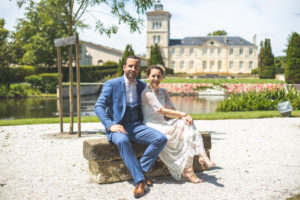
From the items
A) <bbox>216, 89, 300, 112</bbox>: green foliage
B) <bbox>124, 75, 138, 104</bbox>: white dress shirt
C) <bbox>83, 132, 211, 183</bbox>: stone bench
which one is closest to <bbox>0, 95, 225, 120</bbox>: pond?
<bbox>216, 89, 300, 112</bbox>: green foliage

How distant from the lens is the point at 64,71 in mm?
34375

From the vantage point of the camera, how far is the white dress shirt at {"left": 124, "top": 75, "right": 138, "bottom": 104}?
3.85 metres

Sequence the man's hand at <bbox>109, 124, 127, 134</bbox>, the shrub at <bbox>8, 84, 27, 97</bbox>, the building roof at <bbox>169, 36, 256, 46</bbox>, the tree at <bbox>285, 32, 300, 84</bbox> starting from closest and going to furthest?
the man's hand at <bbox>109, 124, 127, 134</bbox>, the shrub at <bbox>8, 84, 27, 97</bbox>, the tree at <bbox>285, 32, 300, 84</bbox>, the building roof at <bbox>169, 36, 256, 46</bbox>

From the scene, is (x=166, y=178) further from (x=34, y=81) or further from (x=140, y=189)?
(x=34, y=81)

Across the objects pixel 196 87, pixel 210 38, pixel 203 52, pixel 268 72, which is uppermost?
pixel 210 38

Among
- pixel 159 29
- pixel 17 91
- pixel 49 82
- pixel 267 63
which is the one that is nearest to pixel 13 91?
pixel 17 91

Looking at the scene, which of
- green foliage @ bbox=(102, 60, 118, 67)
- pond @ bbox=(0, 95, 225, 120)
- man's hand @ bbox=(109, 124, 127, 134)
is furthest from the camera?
green foliage @ bbox=(102, 60, 118, 67)

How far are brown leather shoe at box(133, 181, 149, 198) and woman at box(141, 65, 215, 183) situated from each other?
0.49 metres

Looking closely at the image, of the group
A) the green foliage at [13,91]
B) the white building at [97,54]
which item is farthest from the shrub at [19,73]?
the white building at [97,54]

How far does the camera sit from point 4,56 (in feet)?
99.1

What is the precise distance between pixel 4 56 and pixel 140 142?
31174mm

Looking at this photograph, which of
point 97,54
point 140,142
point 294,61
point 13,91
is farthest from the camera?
point 97,54

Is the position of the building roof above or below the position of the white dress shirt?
above

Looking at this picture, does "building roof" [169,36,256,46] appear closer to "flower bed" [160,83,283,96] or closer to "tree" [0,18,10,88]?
"flower bed" [160,83,283,96]
